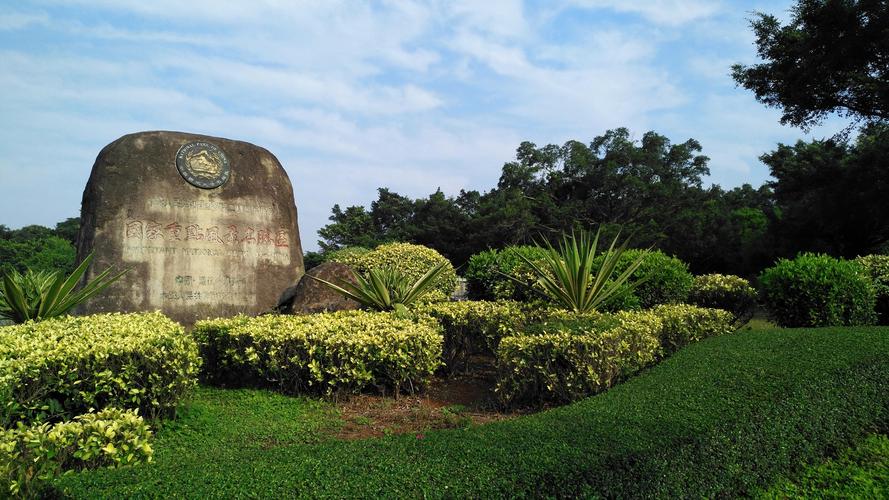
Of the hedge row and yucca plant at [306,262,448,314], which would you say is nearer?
the hedge row

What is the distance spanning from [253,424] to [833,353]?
14.6 ft

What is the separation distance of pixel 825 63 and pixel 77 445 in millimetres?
Answer: 15403

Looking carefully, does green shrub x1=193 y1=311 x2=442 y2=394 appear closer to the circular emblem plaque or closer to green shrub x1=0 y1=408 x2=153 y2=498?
green shrub x1=0 y1=408 x2=153 y2=498

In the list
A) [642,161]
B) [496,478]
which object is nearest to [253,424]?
[496,478]

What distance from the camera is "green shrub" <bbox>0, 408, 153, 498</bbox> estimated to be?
3021 millimetres

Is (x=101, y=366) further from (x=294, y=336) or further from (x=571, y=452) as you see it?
(x=571, y=452)

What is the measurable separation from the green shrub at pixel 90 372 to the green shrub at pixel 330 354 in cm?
71

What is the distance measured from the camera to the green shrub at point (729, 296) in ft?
26.9

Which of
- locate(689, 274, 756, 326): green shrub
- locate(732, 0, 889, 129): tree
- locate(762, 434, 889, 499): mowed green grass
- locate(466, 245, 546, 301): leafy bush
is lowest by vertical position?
locate(762, 434, 889, 499): mowed green grass

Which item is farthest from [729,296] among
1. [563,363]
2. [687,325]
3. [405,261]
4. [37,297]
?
[37,297]

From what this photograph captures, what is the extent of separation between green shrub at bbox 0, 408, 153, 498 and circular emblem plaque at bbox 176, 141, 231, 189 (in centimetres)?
529

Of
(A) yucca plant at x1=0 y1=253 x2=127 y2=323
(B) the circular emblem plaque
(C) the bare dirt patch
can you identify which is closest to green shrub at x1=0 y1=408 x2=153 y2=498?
(C) the bare dirt patch

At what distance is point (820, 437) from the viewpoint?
12.8ft

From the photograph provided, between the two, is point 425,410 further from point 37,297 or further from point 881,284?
point 881,284
